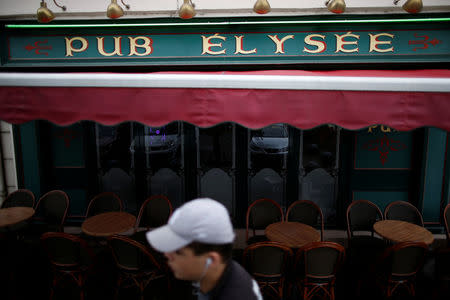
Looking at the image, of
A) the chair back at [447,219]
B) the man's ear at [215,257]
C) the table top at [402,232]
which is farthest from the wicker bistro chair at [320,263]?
the chair back at [447,219]

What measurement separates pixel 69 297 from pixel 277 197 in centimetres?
403

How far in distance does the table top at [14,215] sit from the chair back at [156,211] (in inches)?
70.1

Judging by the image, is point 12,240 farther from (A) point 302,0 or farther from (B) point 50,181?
(A) point 302,0

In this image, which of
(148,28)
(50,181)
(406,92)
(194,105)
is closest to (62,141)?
(50,181)

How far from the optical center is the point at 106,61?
16.8ft

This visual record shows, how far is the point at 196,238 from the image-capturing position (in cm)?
146

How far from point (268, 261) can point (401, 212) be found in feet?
9.50

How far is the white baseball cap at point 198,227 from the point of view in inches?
57.0

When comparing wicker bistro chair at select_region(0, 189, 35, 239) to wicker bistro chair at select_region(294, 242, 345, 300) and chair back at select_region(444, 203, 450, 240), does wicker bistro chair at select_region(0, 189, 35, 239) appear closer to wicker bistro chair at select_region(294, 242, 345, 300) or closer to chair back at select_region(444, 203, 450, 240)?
wicker bistro chair at select_region(294, 242, 345, 300)

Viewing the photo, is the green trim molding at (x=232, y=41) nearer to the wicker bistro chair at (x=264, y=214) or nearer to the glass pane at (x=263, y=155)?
the glass pane at (x=263, y=155)

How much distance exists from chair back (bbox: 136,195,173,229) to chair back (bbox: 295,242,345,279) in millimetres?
2497

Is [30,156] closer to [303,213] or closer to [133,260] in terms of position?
[133,260]

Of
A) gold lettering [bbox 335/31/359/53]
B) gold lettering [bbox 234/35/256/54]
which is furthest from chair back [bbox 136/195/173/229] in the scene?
gold lettering [bbox 335/31/359/53]

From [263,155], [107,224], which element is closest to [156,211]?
[107,224]
